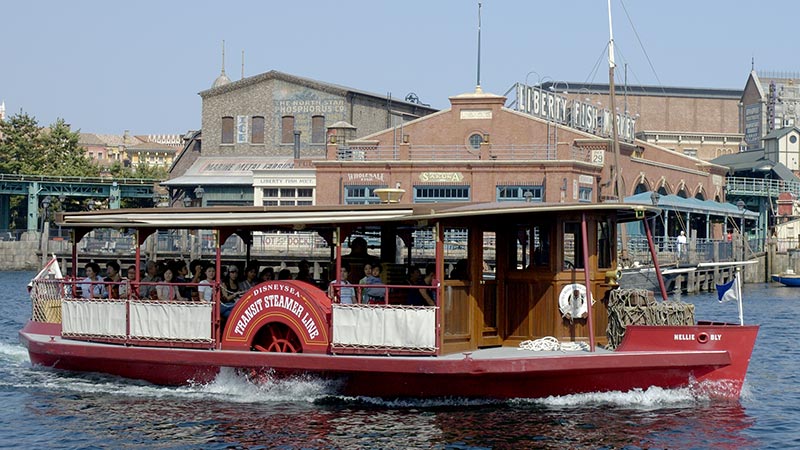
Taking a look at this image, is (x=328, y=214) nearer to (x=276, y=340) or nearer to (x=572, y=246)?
A: (x=276, y=340)

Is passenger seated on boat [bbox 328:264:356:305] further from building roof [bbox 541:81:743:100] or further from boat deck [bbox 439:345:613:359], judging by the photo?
building roof [bbox 541:81:743:100]

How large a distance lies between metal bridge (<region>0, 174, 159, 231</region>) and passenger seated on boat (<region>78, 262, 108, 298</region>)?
195 ft

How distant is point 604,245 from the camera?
61.5ft

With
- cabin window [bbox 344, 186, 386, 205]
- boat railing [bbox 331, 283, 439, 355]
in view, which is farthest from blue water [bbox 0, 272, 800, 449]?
cabin window [bbox 344, 186, 386, 205]

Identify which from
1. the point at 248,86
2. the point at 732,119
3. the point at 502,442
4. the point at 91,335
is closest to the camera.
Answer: the point at 502,442

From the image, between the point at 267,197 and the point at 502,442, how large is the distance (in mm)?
52057

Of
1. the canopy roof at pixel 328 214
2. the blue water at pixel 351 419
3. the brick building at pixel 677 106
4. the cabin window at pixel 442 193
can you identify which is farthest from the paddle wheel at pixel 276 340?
the brick building at pixel 677 106

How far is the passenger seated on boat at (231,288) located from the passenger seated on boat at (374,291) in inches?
101

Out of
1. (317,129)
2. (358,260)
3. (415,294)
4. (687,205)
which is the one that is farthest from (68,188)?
(415,294)

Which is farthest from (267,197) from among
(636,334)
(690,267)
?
(636,334)

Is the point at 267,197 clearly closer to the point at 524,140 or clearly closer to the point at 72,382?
the point at 524,140

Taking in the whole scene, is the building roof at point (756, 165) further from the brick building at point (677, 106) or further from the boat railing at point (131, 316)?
the boat railing at point (131, 316)

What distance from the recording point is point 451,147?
62719mm

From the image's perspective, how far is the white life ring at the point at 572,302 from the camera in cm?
1812
